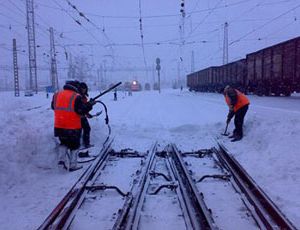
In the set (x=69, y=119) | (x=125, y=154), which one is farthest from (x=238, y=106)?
(x=69, y=119)

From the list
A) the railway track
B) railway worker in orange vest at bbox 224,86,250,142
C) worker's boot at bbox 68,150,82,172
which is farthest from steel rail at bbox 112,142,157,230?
railway worker in orange vest at bbox 224,86,250,142

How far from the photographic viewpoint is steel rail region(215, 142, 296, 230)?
4648 mm

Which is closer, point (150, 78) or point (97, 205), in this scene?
point (97, 205)

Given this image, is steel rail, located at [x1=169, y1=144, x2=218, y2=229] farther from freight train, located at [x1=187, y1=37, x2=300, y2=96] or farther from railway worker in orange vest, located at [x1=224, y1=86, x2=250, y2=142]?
freight train, located at [x1=187, y1=37, x2=300, y2=96]

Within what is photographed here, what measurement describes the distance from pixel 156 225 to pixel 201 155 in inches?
174

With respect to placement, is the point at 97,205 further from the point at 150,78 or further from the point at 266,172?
the point at 150,78

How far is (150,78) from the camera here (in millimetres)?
110750

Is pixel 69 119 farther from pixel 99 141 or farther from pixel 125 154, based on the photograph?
pixel 99 141

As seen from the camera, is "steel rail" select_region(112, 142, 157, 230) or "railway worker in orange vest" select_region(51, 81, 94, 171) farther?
"railway worker in orange vest" select_region(51, 81, 94, 171)

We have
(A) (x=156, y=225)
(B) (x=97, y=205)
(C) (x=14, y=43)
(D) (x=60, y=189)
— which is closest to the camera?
(A) (x=156, y=225)

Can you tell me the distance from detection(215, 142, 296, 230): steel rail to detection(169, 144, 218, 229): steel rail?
728 mm

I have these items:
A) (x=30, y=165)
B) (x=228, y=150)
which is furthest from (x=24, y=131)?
(x=228, y=150)

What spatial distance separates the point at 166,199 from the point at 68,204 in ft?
4.92

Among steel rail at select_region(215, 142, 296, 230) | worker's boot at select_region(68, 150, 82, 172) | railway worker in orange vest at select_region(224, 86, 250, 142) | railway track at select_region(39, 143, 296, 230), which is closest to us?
steel rail at select_region(215, 142, 296, 230)
